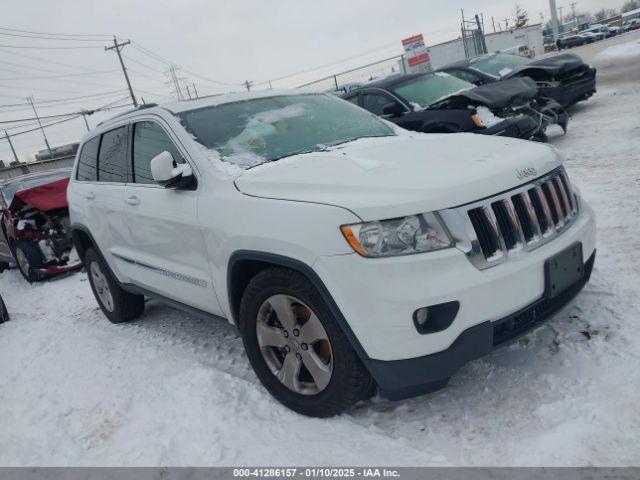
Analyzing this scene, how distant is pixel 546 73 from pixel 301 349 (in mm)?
8999

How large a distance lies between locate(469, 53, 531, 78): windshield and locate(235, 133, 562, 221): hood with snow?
7.21m

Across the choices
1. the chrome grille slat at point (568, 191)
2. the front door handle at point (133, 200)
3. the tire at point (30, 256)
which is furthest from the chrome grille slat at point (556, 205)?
the tire at point (30, 256)

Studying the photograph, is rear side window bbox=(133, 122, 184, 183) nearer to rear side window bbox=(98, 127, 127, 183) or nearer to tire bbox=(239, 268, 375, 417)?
rear side window bbox=(98, 127, 127, 183)

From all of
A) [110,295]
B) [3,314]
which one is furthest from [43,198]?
[110,295]

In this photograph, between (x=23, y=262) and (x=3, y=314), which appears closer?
(x=3, y=314)

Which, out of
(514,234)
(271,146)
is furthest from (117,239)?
(514,234)

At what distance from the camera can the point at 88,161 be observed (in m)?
4.79

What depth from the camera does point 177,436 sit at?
279cm

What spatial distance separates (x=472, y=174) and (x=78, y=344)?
3.79 m

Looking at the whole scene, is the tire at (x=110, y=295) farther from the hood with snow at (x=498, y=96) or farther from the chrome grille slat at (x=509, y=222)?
the hood with snow at (x=498, y=96)

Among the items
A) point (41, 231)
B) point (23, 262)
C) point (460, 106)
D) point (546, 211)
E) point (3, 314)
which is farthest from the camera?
point (23, 262)

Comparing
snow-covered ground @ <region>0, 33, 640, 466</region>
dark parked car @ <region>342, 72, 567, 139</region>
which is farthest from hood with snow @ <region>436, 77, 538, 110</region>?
snow-covered ground @ <region>0, 33, 640, 466</region>

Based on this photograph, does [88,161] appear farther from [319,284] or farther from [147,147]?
[319,284]

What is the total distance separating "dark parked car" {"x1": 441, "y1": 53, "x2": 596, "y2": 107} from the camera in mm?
9453
